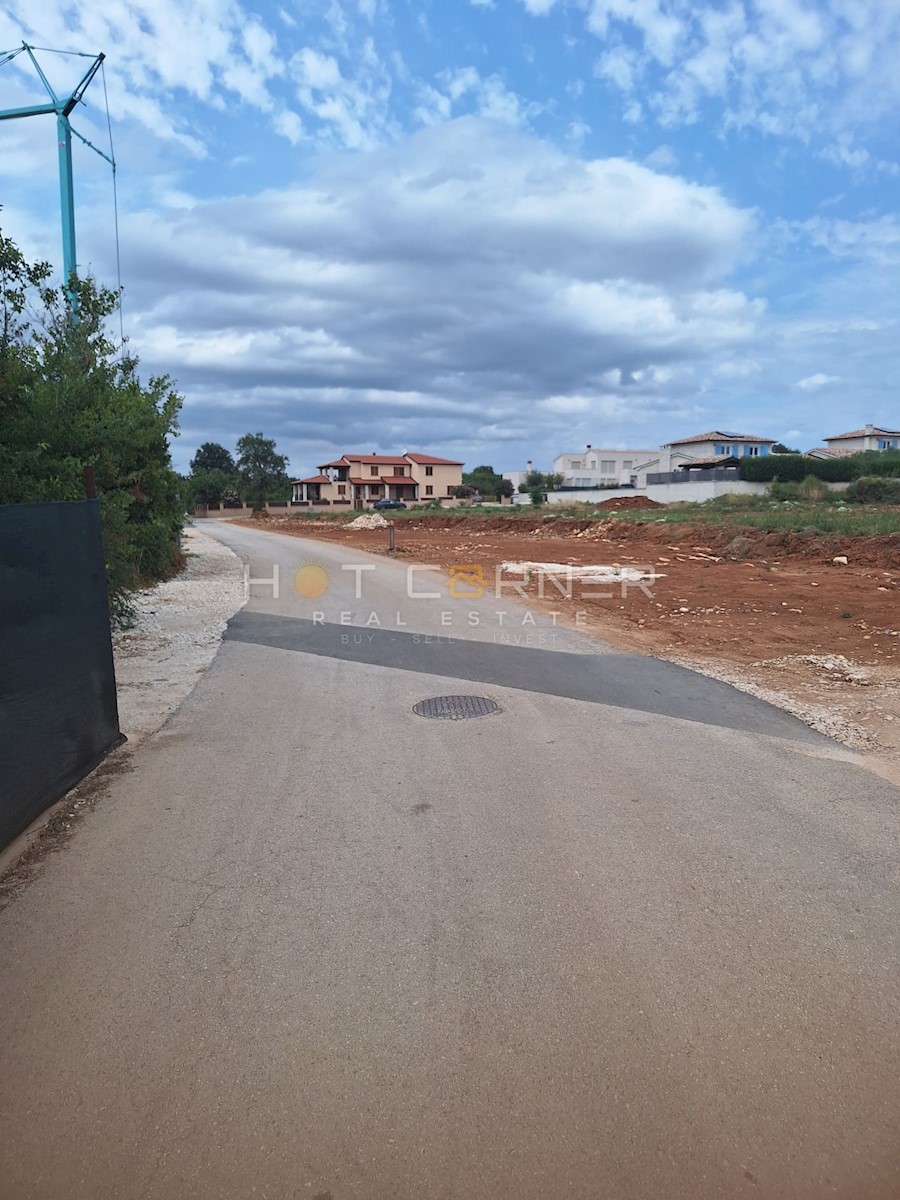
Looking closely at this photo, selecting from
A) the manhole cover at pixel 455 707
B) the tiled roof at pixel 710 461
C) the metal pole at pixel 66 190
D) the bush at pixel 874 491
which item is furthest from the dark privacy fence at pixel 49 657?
the tiled roof at pixel 710 461

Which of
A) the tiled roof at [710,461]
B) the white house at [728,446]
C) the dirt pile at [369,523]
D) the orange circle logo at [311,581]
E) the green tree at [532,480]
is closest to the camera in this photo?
the orange circle logo at [311,581]

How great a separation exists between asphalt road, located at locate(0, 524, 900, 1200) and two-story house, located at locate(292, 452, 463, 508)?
88.2 metres

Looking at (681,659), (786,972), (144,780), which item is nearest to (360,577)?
(681,659)

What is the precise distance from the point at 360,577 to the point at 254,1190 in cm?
1586

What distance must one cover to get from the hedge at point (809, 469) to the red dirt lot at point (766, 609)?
2633cm

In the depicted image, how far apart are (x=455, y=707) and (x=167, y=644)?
16.2 ft

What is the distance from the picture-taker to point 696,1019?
2.73m

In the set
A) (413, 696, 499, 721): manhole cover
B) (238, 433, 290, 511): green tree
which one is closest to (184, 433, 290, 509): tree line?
(238, 433, 290, 511): green tree

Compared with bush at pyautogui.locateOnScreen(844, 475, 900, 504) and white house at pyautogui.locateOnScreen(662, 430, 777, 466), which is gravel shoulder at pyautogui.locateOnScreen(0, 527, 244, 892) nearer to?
bush at pyautogui.locateOnScreen(844, 475, 900, 504)

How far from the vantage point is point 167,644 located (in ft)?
33.3

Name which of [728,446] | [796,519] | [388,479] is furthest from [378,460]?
[796,519]

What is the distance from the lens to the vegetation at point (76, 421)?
695 cm

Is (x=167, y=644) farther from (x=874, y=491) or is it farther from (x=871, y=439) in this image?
(x=871, y=439)

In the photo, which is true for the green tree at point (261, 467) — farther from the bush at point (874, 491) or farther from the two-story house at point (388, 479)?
the bush at point (874, 491)
